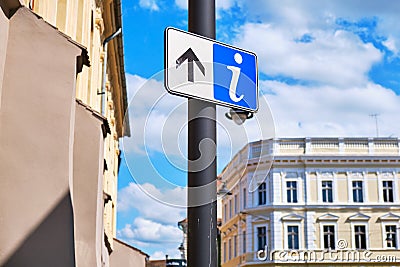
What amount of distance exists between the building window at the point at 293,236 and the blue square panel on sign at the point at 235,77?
164ft

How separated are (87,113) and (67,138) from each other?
6.78 feet

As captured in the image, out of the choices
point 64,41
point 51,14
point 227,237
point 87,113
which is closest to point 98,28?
point 51,14

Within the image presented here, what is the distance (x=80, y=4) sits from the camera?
13539 millimetres

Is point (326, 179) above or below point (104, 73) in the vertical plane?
above

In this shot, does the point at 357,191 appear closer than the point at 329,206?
No

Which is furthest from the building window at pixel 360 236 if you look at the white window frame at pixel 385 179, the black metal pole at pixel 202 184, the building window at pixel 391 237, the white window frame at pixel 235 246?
the black metal pole at pixel 202 184

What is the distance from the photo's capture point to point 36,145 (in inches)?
298

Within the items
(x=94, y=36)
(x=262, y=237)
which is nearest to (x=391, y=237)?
(x=262, y=237)

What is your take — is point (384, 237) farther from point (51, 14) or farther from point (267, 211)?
point (51, 14)

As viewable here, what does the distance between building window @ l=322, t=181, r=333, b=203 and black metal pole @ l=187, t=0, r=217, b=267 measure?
50854 millimetres

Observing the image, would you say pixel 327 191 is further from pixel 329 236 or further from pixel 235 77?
pixel 235 77

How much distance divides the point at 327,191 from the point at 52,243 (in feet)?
159

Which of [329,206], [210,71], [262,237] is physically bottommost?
[210,71]

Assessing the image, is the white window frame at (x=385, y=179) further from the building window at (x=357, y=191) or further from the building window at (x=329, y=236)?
the building window at (x=329, y=236)
